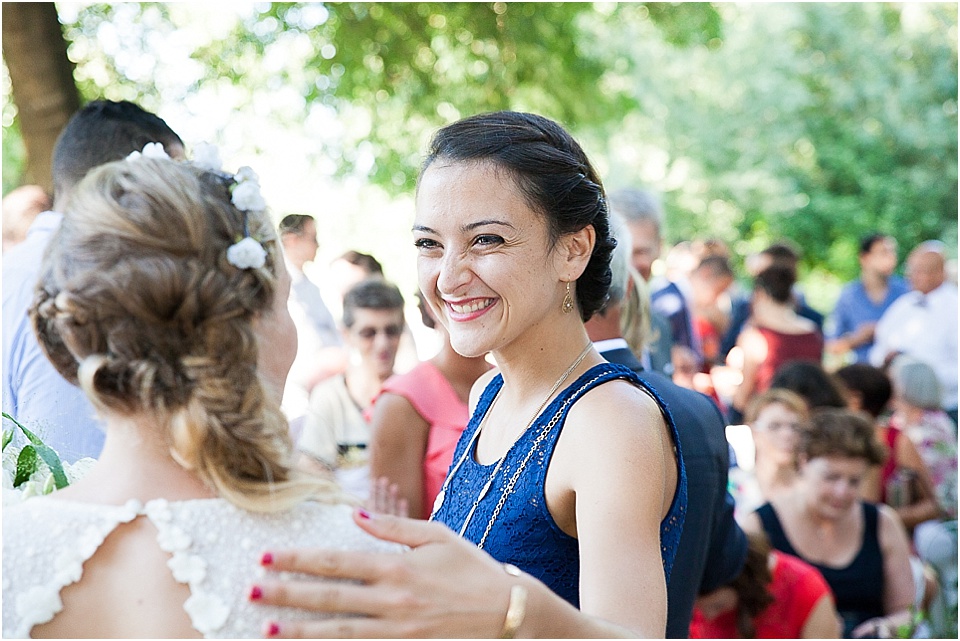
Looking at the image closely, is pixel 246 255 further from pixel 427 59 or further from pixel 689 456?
pixel 427 59

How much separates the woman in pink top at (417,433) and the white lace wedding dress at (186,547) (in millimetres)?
2452

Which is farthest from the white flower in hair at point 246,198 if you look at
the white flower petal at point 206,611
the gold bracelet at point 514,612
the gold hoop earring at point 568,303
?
the gold hoop earring at point 568,303

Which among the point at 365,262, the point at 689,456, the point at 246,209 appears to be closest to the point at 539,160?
the point at 246,209

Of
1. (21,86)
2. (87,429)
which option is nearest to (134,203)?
(87,429)

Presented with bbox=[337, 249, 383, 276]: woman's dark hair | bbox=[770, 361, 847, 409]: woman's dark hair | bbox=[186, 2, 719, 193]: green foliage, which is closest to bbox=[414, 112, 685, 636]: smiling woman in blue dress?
bbox=[770, 361, 847, 409]: woman's dark hair

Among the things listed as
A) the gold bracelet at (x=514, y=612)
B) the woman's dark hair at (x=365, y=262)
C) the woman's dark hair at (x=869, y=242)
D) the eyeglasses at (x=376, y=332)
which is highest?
the gold bracelet at (x=514, y=612)

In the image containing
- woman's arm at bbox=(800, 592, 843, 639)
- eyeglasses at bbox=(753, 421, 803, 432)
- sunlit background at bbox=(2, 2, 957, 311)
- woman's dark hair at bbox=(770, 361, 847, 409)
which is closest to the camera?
woman's arm at bbox=(800, 592, 843, 639)

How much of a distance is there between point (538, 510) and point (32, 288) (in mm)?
1072

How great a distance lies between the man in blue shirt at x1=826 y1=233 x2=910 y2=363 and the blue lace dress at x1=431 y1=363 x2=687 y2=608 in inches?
349

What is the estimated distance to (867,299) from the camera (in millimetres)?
10977

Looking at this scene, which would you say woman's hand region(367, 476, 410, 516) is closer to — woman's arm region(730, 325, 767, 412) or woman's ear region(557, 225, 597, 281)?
woman's ear region(557, 225, 597, 281)

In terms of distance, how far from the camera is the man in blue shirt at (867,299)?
10547 millimetres

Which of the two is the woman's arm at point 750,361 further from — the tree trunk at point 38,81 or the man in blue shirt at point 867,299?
the tree trunk at point 38,81

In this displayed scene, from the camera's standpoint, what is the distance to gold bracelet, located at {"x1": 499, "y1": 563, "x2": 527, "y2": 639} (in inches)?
59.3
